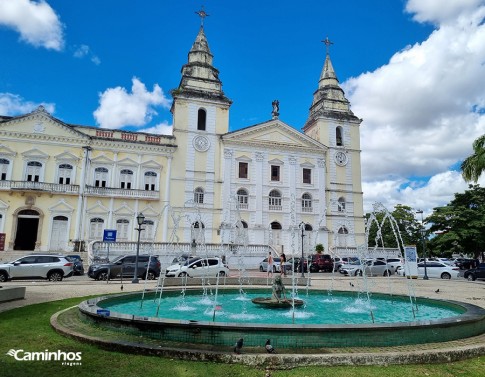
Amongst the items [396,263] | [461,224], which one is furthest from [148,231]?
[461,224]

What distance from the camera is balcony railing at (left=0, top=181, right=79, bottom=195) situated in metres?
31.9

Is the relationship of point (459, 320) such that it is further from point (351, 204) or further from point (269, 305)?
point (351, 204)

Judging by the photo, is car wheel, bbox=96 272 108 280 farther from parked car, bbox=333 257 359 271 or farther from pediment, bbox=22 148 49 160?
parked car, bbox=333 257 359 271

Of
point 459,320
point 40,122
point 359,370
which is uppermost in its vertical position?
point 40,122

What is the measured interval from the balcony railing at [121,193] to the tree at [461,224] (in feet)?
112

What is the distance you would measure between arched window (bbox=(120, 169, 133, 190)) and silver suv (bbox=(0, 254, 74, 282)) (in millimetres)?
15659

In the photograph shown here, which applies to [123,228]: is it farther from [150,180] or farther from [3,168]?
[3,168]

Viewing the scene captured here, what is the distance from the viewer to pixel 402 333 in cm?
660

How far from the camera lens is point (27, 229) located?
3284 cm

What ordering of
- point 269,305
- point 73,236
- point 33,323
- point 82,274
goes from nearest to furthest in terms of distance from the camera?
point 33,323, point 269,305, point 82,274, point 73,236

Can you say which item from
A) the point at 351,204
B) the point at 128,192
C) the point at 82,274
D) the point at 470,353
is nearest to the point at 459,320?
the point at 470,353

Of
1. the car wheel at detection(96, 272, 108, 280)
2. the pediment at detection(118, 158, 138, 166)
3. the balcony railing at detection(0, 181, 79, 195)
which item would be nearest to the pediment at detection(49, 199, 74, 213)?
the balcony railing at detection(0, 181, 79, 195)

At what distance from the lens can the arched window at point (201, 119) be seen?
3897cm

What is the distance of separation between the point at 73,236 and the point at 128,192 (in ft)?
20.5
